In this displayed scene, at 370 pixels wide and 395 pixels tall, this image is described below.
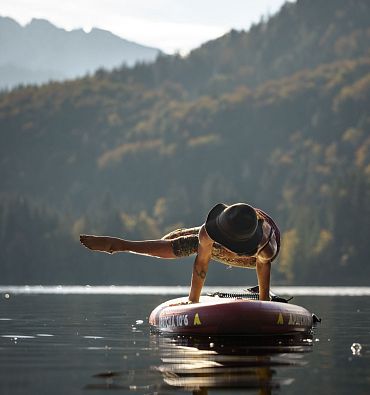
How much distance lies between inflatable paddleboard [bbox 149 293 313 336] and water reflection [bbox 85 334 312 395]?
214mm

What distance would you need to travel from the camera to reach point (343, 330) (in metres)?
25.0

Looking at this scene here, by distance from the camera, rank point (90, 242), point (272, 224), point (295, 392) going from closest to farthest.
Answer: point (295, 392), point (90, 242), point (272, 224)

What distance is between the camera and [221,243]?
21.3 meters

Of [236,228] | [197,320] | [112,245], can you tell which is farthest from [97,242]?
[236,228]

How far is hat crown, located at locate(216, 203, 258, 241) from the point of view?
2102 cm

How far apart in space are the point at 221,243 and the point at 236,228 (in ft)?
1.42

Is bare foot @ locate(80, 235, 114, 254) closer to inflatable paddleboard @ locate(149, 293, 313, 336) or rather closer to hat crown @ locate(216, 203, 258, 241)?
inflatable paddleboard @ locate(149, 293, 313, 336)

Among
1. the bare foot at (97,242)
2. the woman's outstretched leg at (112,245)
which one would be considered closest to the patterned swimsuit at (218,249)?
the woman's outstretched leg at (112,245)

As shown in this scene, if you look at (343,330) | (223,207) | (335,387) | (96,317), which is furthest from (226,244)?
(96,317)

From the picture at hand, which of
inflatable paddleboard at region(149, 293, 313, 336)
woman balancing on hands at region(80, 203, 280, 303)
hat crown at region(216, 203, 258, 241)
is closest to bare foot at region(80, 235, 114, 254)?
woman balancing on hands at region(80, 203, 280, 303)

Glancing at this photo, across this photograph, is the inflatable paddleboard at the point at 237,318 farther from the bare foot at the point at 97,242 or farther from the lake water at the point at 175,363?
the bare foot at the point at 97,242

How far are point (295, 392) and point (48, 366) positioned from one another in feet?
13.6

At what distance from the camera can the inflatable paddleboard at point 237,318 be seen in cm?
2153

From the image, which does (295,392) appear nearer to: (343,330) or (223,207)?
(223,207)
